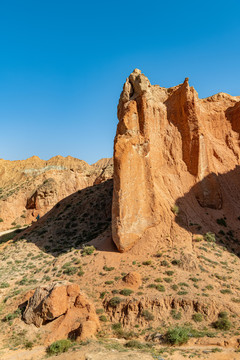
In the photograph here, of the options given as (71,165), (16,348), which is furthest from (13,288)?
(71,165)

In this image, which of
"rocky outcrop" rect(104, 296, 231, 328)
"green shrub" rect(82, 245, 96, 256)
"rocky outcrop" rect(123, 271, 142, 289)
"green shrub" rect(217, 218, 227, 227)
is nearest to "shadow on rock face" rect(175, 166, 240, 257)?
"green shrub" rect(217, 218, 227, 227)

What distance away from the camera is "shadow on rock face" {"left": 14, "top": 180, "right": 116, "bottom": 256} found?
26.9 metres

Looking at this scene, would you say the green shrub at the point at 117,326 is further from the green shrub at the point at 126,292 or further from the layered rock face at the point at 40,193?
the layered rock face at the point at 40,193

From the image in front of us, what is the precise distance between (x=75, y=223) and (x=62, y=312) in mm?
15588

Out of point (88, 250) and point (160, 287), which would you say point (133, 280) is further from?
point (88, 250)

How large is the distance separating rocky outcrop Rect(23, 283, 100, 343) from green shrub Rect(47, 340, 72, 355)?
73 cm

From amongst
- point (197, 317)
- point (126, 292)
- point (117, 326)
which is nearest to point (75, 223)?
point (126, 292)

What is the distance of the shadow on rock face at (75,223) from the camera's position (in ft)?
88.2

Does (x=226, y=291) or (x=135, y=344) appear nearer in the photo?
(x=135, y=344)

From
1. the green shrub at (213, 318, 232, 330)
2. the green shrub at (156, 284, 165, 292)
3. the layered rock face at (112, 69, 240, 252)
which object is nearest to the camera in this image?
the green shrub at (213, 318, 232, 330)

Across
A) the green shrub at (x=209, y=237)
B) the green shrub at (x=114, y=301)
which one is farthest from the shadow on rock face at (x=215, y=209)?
the green shrub at (x=114, y=301)

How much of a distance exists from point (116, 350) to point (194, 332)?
4.21 m

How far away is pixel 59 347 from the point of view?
12633mm

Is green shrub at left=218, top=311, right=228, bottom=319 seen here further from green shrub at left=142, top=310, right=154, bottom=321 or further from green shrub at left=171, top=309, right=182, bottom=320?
green shrub at left=142, top=310, right=154, bottom=321
